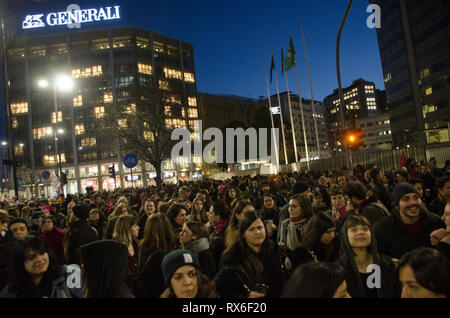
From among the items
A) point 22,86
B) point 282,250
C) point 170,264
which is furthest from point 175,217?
point 22,86

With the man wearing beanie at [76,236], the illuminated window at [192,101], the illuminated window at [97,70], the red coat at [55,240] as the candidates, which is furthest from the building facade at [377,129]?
the man wearing beanie at [76,236]

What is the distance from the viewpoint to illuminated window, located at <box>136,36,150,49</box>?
66875mm

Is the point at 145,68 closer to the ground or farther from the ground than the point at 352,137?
farther from the ground

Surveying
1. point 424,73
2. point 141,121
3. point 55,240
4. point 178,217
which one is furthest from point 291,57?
point 424,73

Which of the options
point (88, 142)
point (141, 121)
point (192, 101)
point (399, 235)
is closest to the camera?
point (399, 235)

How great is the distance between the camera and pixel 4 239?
16.1 ft

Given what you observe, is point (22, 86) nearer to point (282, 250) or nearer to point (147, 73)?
point (147, 73)

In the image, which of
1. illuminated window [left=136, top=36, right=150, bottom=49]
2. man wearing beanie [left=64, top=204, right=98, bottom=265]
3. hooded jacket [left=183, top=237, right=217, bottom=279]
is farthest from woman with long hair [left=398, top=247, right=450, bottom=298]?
illuminated window [left=136, top=36, right=150, bottom=49]

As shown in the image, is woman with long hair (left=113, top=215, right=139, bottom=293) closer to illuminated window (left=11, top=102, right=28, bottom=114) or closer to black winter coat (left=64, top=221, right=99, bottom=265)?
black winter coat (left=64, top=221, right=99, bottom=265)

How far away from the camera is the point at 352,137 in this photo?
41.9ft

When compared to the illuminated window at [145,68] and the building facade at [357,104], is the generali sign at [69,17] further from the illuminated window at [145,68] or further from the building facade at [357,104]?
the building facade at [357,104]

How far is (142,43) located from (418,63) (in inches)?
2481

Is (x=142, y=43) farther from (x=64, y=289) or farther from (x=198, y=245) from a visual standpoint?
(x=64, y=289)

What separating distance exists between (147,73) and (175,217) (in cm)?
6686
